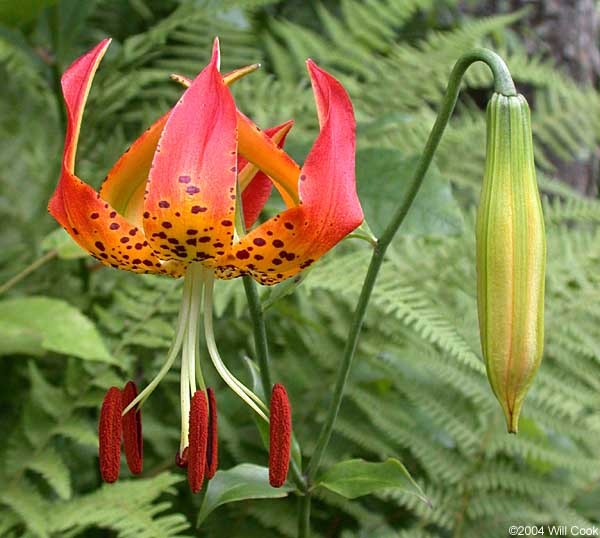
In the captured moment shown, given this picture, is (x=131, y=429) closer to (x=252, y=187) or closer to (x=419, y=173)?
(x=252, y=187)

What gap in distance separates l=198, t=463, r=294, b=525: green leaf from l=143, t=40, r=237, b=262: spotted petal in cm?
34

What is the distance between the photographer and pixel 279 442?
792mm

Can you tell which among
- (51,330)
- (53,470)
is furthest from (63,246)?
(53,470)

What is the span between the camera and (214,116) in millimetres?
680

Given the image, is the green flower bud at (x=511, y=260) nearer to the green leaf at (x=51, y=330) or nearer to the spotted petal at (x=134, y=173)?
the spotted petal at (x=134, y=173)

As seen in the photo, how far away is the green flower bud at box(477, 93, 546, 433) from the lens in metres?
0.73

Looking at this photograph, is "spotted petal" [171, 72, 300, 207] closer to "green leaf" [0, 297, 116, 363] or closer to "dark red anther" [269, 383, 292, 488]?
"dark red anther" [269, 383, 292, 488]

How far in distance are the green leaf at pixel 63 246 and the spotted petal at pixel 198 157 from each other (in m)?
0.56

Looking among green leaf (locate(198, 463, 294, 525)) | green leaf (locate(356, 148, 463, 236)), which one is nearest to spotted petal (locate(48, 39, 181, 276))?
green leaf (locate(198, 463, 294, 525))

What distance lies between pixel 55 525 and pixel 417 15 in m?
1.73

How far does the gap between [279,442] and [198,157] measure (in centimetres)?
26

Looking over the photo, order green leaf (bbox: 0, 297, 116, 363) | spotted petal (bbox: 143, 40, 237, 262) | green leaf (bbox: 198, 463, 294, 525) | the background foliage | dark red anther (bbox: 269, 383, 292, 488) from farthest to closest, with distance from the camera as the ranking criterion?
1. the background foliage
2. green leaf (bbox: 0, 297, 116, 363)
3. green leaf (bbox: 198, 463, 294, 525)
4. dark red anther (bbox: 269, 383, 292, 488)
5. spotted petal (bbox: 143, 40, 237, 262)

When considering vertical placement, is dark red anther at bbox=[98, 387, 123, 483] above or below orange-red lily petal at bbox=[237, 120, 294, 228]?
below

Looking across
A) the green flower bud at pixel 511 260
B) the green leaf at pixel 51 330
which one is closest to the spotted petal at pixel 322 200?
the green flower bud at pixel 511 260
